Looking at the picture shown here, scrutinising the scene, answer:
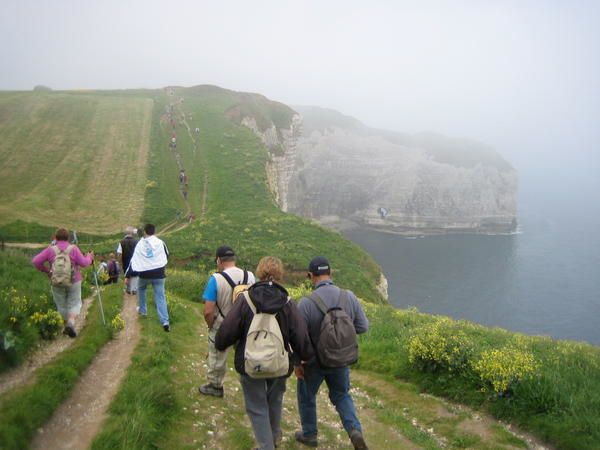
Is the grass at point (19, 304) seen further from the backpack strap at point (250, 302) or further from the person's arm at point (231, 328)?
the backpack strap at point (250, 302)

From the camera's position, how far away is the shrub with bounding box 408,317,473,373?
11.2m

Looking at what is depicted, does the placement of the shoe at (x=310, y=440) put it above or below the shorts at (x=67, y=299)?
below

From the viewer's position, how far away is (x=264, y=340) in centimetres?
608

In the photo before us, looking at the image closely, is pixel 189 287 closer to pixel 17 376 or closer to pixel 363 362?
pixel 363 362

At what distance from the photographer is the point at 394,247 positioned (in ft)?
394

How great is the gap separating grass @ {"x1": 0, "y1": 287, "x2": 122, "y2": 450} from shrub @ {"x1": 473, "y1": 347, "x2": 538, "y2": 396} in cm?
895

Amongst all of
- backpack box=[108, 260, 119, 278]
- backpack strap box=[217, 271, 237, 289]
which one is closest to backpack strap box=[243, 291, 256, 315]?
backpack strap box=[217, 271, 237, 289]

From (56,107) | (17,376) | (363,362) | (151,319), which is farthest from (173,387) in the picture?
(56,107)

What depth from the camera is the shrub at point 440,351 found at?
440 inches

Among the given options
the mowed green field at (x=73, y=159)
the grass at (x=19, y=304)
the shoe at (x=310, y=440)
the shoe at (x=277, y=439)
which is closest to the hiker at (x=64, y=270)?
the grass at (x=19, y=304)

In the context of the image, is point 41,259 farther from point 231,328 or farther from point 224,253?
point 231,328

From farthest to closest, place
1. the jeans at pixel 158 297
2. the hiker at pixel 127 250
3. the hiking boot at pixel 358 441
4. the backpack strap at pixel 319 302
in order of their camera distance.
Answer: the hiker at pixel 127 250 < the jeans at pixel 158 297 < the hiking boot at pixel 358 441 < the backpack strap at pixel 319 302

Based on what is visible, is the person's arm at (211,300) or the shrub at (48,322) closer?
the person's arm at (211,300)

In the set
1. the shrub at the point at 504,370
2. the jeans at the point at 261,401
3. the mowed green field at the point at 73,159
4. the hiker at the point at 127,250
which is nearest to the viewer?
the jeans at the point at 261,401
